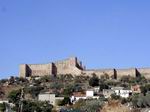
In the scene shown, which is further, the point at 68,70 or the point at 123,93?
the point at 68,70

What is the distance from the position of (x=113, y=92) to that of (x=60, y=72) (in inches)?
787

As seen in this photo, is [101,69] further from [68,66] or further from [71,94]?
[71,94]

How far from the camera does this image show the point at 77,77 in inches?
3575

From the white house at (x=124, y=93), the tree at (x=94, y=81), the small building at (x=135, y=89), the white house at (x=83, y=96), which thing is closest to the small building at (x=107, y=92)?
the white house at (x=124, y=93)

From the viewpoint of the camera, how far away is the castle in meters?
93.2

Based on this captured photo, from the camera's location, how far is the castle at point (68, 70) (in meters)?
93.2

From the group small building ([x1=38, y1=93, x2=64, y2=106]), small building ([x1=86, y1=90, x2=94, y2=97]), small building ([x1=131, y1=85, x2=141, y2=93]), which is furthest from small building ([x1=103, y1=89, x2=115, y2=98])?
small building ([x1=38, y1=93, x2=64, y2=106])

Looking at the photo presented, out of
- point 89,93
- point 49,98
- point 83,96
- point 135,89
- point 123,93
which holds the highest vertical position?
point 135,89

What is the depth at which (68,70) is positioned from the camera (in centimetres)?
9575

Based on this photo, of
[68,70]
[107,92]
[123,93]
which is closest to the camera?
[123,93]

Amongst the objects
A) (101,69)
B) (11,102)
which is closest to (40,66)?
(101,69)

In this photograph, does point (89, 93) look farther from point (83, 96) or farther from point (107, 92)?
point (107, 92)

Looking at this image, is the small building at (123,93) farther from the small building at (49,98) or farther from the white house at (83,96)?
the small building at (49,98)

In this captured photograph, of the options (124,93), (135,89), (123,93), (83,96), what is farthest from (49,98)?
(135,89)
